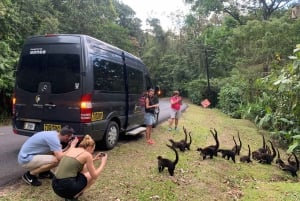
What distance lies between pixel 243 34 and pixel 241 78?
310cm

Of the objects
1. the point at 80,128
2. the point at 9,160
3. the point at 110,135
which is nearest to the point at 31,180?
the point at 80,128

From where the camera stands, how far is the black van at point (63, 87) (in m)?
7.21

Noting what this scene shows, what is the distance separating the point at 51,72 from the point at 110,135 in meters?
2.15

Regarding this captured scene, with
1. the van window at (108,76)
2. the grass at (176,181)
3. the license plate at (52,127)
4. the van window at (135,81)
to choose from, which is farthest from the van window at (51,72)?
the van window at (135,81)

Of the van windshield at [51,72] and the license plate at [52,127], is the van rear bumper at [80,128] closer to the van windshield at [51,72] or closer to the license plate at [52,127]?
the license plate at [52,127]

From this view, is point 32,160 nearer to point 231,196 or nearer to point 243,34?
point 231,196

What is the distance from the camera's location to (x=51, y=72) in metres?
7.39

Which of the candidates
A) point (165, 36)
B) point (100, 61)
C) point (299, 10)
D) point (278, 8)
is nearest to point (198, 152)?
point (100, 61)

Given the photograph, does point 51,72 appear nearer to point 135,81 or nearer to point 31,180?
point 31,180

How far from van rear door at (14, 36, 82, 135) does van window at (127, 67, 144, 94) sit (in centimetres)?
258

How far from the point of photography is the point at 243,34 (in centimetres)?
2319

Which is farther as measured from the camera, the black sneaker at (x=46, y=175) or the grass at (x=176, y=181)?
the black sneaker at (x=46, y=175)

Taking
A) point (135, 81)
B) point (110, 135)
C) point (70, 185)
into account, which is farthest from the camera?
point (135, 81)

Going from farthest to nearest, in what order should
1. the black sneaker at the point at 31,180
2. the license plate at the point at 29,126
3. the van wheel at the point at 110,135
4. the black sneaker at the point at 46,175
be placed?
the van wheel at the point at 110,135 < the license plate at the point at 29,126 < the black sneaker at the point at 46,175 < the black sneaker at the point at 31,180
